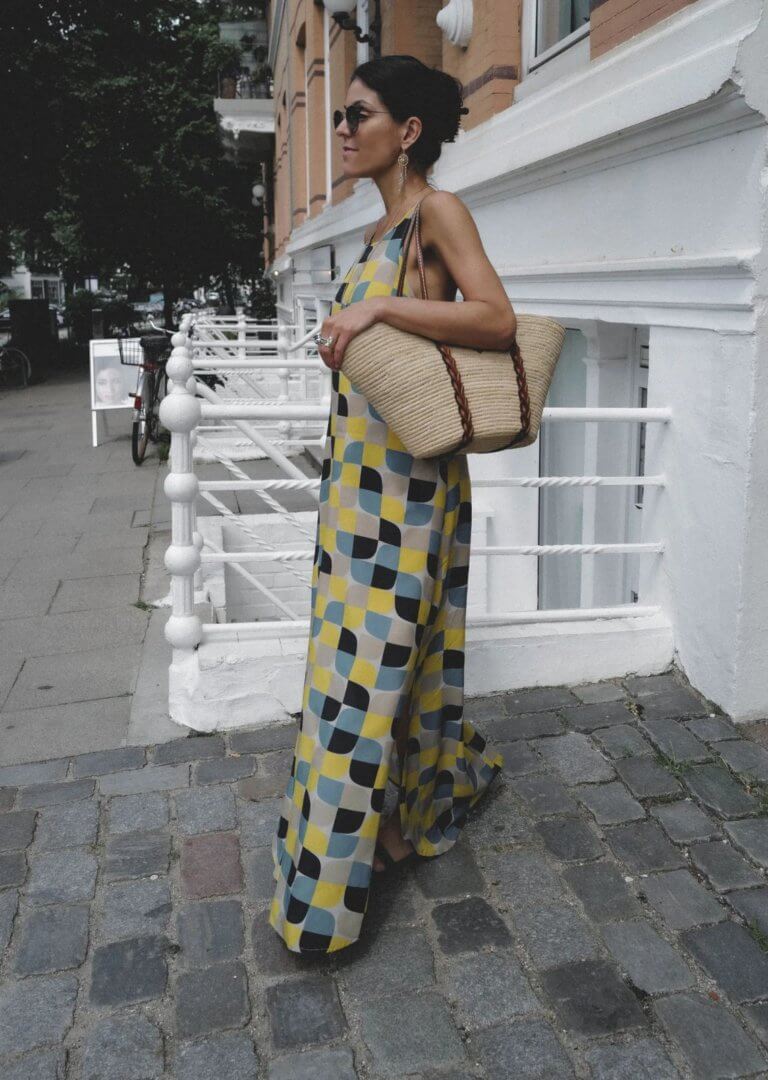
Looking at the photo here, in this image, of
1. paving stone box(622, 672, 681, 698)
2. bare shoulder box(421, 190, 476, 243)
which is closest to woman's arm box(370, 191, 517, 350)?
bare shoulder box(421, 190, 476, 243)

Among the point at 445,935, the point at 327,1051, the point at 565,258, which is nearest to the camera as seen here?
the point at 327,1051

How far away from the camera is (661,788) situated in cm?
305

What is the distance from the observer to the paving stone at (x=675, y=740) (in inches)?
127

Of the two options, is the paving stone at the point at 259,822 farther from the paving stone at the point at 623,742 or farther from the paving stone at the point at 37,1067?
the paving stone at the point at 623,742

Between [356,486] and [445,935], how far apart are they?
43.2 inches

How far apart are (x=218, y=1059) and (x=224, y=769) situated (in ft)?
4.18

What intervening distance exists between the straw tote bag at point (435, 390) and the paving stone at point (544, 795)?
1253 mm

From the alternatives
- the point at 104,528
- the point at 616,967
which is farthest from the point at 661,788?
the point at 104,528

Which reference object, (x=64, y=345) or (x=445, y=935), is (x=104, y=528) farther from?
(x=64, y=345)

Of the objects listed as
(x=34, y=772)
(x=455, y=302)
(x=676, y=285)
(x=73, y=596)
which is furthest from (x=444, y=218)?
(x=73, y=596)

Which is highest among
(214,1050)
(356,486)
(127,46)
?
(127,46)

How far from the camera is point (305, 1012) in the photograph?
220 cm

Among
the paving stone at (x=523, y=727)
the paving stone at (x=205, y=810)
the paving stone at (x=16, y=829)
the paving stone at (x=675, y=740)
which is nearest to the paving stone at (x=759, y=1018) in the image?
the paving stone at (x=675, y=740)

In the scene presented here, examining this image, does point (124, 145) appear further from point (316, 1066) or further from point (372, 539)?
point (316, 1066)
